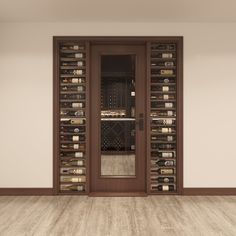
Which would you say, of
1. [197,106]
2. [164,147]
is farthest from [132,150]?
[197,106]

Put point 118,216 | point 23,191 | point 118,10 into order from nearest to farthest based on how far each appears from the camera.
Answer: point 118,216 → point 118,10 → point 23,191

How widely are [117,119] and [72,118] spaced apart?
25.4 inches

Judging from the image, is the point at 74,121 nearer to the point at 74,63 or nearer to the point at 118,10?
the point at 74,63

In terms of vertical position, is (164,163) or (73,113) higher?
(73,113)

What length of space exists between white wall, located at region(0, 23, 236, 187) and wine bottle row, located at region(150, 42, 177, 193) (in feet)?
0.61

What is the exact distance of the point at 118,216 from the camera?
418cm

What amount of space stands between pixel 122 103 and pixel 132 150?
695mm

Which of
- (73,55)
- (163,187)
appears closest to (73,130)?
(73,55)

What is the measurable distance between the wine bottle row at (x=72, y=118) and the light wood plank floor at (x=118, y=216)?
0.31 metres

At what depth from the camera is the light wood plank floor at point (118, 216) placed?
12.1 feet

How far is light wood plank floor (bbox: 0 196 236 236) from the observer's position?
3.69 metres

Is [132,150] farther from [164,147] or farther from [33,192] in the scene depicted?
[33,192]

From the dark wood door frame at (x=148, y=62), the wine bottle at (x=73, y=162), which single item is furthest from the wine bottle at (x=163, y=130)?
the wine bottle at (x=73, y=162)

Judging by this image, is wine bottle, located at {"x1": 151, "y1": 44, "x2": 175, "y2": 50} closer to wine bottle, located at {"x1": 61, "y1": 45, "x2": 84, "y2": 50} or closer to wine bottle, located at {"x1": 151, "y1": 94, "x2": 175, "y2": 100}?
wine bottle, located at {"x1": 151, "y1": 94, "x2": 175, "y2": 100}
